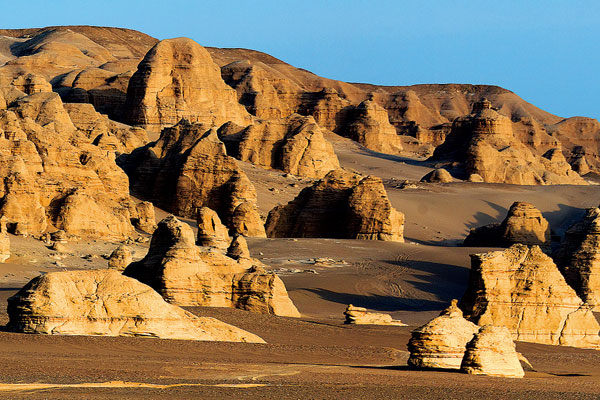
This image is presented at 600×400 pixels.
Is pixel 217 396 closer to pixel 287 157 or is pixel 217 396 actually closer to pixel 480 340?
pixel 480 340

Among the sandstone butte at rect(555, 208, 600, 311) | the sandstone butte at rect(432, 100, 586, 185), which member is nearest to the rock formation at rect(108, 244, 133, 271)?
the sandstone butte at rect(555, 208, 600, 311)

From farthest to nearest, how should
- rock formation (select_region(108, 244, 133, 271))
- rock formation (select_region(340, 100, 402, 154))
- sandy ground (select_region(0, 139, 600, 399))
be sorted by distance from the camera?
rock formation (select_region(340, 100, 402, 154)) < rock formation (select_region(108, 244, 133, 271)) < sandy ground (select_region(0, 139, 600, 399))

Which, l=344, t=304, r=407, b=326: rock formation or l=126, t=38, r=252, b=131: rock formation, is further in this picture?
l=126, t=38, r=252, b=131: rock formation

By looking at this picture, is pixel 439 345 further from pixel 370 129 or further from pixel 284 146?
pixel 370 129

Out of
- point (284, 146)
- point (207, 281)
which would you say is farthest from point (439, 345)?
point (284, 146)

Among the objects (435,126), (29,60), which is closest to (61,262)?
(29,60)

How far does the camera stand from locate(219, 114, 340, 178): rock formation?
74.4m

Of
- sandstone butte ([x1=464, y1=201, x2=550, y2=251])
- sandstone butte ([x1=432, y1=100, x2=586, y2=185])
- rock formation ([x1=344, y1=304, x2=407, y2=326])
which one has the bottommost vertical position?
rock formation ([x1=344, y1=304, x2=407, y2=326])

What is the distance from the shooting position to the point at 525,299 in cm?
2380

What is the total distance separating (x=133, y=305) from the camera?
18.2 meters

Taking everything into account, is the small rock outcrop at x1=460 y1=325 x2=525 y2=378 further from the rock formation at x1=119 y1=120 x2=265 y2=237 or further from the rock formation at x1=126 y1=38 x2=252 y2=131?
the rock formation at x1=126 y1=38 x2=252 y2=131

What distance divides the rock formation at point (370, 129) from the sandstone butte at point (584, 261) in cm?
7905

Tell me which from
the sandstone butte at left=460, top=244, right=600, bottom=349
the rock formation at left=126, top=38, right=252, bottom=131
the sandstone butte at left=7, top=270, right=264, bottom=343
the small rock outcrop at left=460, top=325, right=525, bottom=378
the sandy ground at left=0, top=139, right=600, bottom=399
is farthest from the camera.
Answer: the rock formation at left=126, top=38, right=252, bottom=131

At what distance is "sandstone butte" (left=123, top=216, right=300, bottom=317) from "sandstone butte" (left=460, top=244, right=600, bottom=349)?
441cm
